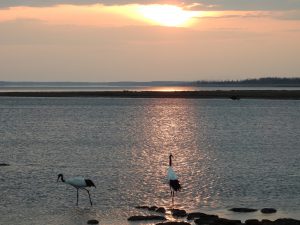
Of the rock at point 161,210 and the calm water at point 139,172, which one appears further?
the calm water at point 139,172

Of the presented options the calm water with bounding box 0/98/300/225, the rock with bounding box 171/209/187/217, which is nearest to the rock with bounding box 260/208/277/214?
the calm water with bounding box 0/98/300/225

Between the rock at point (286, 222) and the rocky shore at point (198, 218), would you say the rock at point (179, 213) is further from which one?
the rock at point (286, 222)

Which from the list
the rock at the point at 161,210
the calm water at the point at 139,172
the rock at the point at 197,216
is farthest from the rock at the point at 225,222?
the rock at the point at 161,210

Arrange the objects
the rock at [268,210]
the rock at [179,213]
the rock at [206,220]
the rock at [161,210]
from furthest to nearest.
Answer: the rock at [161,210]
the rock at [268,210]
the rock at [179,213]
the rock at [206,220]

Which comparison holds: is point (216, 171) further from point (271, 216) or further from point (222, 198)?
point (271, 216)

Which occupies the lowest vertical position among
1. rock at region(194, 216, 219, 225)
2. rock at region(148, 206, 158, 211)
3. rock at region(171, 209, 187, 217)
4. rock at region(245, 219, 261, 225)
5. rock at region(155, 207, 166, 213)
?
rock at region(245, 219, 261, 225)

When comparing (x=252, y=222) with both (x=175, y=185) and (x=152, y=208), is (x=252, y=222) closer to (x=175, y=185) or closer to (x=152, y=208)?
(x=152, y=208)

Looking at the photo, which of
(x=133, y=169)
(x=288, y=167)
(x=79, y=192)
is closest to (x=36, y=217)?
(x=79, y=192)

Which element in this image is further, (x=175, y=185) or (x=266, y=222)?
(x=175, y=185)

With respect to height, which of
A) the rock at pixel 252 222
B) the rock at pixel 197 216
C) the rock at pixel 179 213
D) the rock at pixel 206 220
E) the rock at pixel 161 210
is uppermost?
the rock at pixel 161 210

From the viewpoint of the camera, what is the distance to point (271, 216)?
18.5 m

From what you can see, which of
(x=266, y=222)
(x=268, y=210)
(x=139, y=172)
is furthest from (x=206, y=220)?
(x=139, y=172)

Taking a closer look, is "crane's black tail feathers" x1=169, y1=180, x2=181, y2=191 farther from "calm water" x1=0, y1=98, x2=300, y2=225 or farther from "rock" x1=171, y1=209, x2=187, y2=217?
"rock" x1=171, y1=209, x2=187, y2=217

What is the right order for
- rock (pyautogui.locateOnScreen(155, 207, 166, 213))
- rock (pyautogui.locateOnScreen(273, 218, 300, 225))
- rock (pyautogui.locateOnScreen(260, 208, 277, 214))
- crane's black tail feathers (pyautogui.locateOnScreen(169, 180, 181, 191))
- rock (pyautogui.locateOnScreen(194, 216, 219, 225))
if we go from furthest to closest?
crane's black tail feathers (pyautogui.locateOnScreen(169, 180, 181, 191))
rock (pyautogui.locateOnScreen(155, 207, 166, 213))
rock (pyautogui.locateOnScreen(260, 208, 277, 214))
rock (pyautogui.locateOnScreen(194, 216, 219, 225))
rock (pyautogui.locateOnScreen(273, 218, 300, 225))
